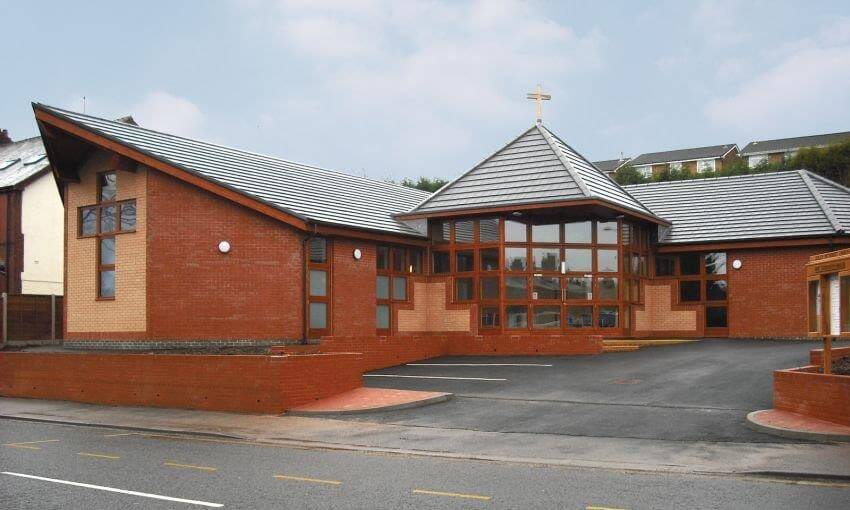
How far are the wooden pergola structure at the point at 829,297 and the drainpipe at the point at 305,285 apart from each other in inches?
472

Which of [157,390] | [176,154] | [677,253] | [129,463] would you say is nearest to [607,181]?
[677,253]

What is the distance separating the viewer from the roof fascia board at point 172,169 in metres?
21.2

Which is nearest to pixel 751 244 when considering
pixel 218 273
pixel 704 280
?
pixel 704 280

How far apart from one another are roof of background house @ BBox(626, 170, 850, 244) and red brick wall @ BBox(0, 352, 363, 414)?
1481 centimetres

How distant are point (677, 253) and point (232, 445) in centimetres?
1874

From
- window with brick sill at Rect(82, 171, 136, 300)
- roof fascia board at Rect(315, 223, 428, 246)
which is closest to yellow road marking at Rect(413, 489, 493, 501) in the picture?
roof fascia board at Rect(315, 223, 428, 246)

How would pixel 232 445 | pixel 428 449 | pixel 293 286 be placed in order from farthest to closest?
pixel 293 286 < pixel 232 445 < pixel 428 449

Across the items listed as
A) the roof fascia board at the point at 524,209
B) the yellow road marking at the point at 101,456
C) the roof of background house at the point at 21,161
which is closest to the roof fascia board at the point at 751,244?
the roof fascia board at the point at 524,209

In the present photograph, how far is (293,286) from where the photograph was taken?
21.6 metres

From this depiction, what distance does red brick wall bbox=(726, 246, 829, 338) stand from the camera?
25.9m

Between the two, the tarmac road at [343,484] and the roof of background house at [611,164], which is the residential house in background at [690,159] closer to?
the roof of background house at [611,164]

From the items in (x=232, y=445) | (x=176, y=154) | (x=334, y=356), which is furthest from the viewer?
(x=176, y=154)

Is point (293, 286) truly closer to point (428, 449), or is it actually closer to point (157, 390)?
point (157, 390)

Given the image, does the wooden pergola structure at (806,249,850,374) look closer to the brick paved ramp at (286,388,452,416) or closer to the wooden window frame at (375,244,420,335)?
the brick paved ramp at (286,388,452,416)
